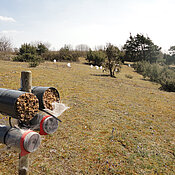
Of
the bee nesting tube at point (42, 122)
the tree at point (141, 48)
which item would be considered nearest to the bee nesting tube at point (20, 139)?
the bee nesting tube at point (42, 122)

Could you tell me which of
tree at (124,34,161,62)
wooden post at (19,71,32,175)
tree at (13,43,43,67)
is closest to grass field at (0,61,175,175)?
wooden post at (19,71,32,175)

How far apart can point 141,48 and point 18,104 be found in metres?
54.8

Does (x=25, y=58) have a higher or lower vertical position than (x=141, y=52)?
lower

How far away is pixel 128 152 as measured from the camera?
4.59 meters

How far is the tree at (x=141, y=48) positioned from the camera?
49.0 m

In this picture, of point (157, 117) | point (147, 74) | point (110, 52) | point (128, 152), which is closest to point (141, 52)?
point (147, 74)

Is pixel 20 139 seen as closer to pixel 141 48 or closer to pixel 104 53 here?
pixel 104 53

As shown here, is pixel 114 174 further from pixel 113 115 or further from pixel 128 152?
pixel 113 115

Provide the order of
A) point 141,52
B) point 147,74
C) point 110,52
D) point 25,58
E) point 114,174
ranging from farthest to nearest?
1. point 141,52
2. point 25,58
3. point 147,74
4. point 110,52
5. point 114,174

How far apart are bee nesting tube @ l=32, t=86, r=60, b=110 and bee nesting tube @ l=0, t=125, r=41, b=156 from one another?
0.51m

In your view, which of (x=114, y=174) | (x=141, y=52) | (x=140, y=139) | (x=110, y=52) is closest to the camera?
(x=114, y=174)

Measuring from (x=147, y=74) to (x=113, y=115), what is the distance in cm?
2173

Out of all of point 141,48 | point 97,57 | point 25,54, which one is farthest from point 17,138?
point 141,48

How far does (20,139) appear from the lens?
1.87 meters
